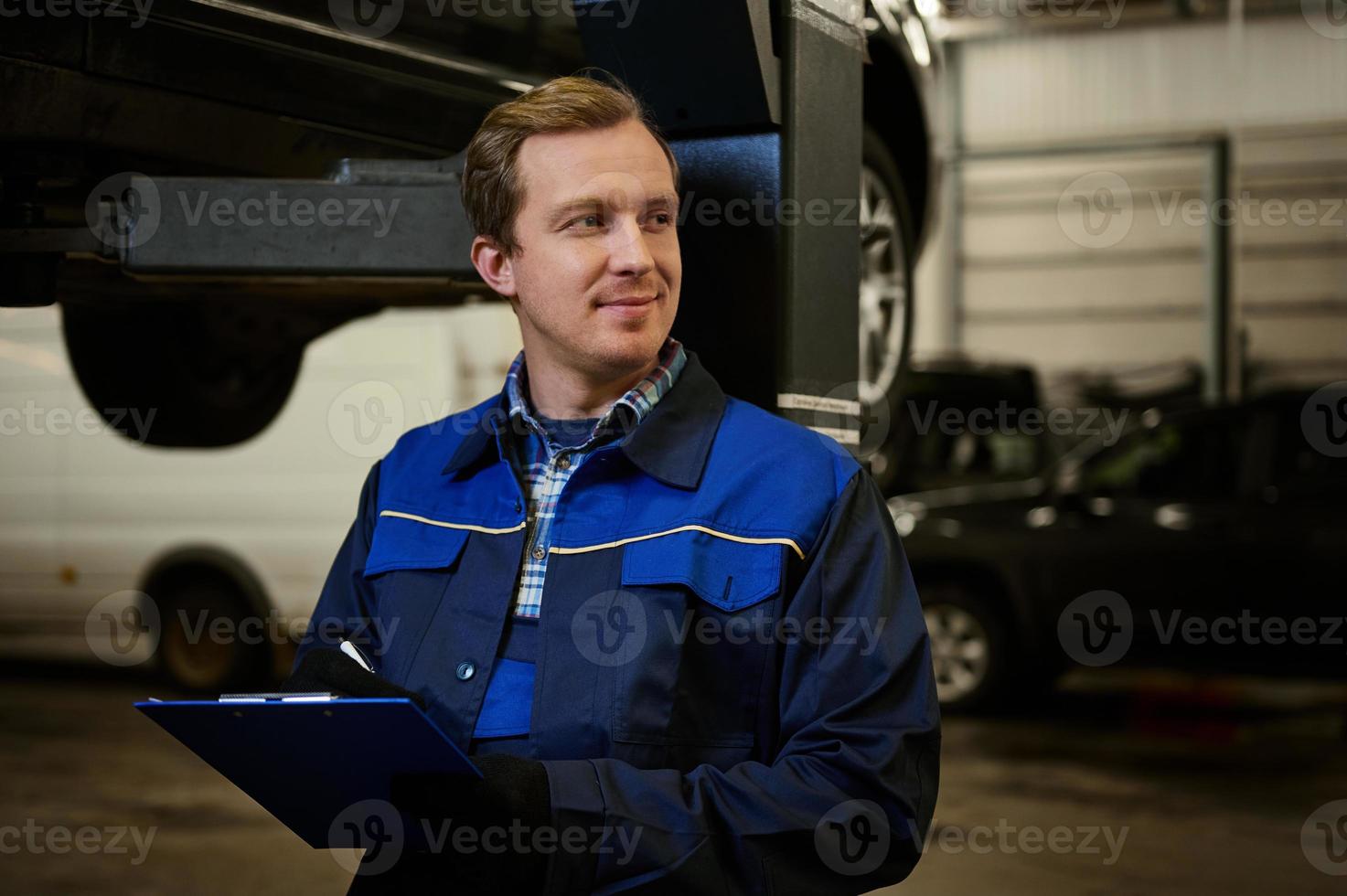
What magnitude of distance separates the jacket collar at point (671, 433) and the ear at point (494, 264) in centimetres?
15

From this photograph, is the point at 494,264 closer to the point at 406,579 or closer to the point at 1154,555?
the point at 406,579

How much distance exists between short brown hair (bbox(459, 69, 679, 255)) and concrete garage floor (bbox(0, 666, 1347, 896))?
3287 mm

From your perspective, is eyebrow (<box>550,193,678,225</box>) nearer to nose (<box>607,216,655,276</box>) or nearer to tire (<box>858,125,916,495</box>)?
nose (<box>607,216,655,276</box>)

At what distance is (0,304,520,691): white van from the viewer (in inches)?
294

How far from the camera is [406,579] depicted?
187cm

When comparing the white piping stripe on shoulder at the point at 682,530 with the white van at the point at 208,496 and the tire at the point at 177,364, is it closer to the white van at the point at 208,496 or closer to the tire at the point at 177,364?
the tire at the point at 177,364

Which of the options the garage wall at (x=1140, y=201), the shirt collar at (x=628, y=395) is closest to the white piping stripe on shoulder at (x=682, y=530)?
the shirt collar at (x=628, y=395)

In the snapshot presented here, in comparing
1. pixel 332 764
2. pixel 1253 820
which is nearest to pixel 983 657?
pixel 1253 820

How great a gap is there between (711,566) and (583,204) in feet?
1.55

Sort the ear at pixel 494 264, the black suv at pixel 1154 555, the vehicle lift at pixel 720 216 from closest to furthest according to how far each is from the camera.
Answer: the ear at pixel 494 264, the vehicle lift at pixel 720 216, the black suv at pixel 1154 555

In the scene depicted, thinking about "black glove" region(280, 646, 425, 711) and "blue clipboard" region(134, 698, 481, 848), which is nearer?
"blue clipboard" region(134, 698, 481, 848)

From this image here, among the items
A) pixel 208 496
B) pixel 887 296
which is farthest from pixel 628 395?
pixel 208 496

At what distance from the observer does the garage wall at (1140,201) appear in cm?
1520

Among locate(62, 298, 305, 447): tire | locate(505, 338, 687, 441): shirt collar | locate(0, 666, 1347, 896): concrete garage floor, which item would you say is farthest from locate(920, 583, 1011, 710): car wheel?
locate(505, 338, 687, 441): shirt collar
